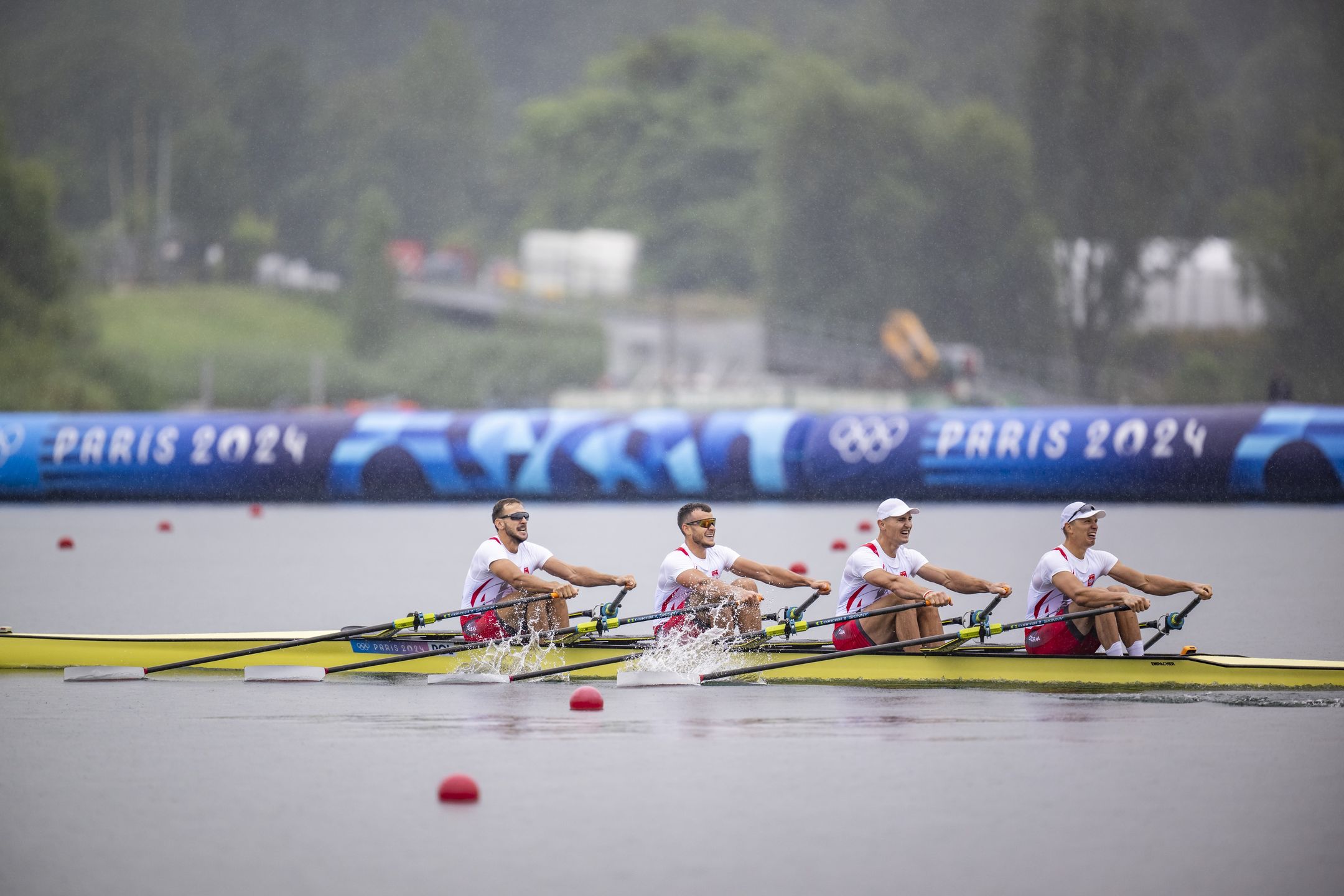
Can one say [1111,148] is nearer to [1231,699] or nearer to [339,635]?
[339,635]

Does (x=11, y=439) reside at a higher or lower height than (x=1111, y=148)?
lower

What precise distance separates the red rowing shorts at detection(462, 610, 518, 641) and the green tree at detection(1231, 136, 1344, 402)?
197ft

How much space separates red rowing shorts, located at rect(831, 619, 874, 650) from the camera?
1303 centimetres

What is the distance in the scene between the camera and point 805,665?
43.0 ft

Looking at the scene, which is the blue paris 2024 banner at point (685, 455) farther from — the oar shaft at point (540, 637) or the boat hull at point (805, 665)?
the oar shaft at point (540, 637)

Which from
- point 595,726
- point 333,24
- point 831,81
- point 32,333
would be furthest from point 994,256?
point 333,24

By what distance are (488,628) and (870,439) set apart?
1771 centimetres

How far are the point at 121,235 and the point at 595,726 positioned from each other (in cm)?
9832

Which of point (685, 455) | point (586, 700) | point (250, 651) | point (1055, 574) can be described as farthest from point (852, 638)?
point (685, 455)

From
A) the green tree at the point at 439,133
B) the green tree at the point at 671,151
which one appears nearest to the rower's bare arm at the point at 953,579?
the green tree at the point at 671,151

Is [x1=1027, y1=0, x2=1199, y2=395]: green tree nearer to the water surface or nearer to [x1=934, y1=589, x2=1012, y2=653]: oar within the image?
the water surface

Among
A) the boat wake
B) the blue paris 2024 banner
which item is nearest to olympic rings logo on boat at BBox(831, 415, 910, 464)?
the blue paris 2024 banner

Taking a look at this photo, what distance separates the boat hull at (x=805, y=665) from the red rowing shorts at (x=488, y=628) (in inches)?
4.4

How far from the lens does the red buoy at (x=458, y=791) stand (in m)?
8.93
